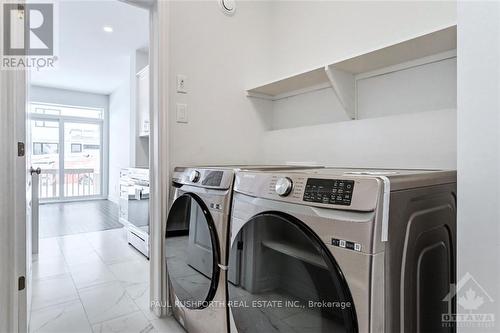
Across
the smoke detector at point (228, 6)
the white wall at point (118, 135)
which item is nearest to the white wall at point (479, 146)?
the smoke detector at point (228, 6)

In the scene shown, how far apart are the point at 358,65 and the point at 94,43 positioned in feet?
12.8

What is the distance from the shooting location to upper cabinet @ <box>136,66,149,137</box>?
3.67 metres

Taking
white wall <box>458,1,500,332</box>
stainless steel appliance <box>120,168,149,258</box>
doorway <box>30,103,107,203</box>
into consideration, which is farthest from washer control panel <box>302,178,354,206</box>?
doorway <box>30,103,107,203</box>

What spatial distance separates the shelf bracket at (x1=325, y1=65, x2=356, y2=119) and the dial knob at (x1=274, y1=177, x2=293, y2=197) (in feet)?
3.00

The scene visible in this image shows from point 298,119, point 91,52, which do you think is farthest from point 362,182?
point 91,52

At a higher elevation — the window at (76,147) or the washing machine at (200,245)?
the window at (76,147)

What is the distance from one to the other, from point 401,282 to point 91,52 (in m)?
5.00

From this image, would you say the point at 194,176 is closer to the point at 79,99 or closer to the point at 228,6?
the point at 228,6

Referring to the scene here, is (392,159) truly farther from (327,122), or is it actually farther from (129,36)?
(129,36)

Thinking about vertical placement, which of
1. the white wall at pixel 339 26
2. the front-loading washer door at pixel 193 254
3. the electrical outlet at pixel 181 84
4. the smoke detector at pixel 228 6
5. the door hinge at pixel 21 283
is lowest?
the door hinge at pixel 21 283

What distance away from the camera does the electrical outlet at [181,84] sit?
1.79 meters

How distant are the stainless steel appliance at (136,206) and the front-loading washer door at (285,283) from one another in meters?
1.86

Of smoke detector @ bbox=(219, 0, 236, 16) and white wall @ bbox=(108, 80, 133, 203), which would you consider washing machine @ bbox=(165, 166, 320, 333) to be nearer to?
smoke detector @ bbox=(219, 0, 236, 16)

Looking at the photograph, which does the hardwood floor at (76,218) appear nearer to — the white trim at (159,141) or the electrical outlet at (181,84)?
the white trim at (159,141)
